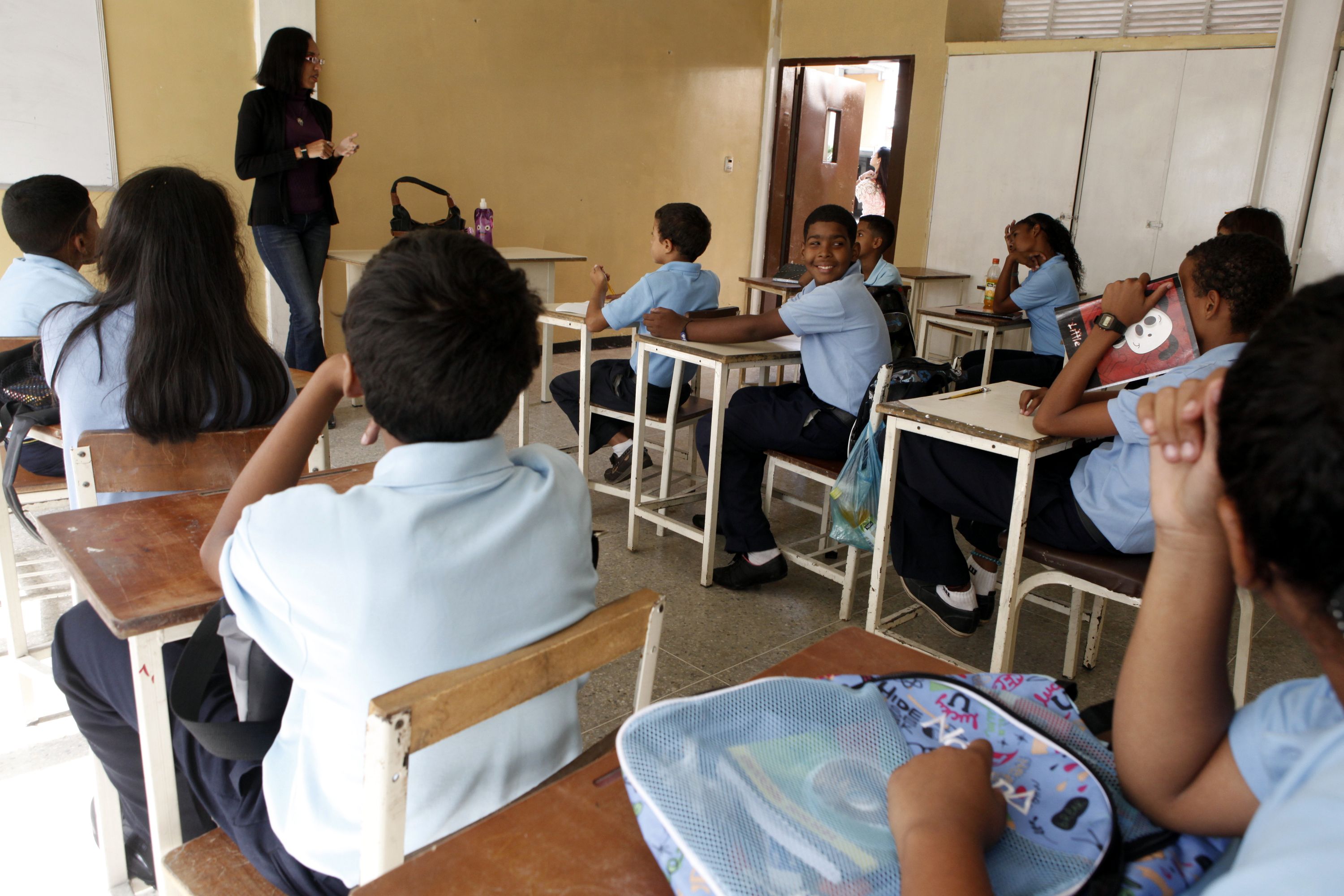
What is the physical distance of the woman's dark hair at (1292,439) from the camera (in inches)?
17.6

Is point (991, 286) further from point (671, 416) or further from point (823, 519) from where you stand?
point (671, 416)

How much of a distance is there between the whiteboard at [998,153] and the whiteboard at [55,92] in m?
4.97

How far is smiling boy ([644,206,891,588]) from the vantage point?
8.75 feet

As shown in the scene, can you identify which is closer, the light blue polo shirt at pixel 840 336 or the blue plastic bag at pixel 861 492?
the blue plastic bag at pixel 861 492

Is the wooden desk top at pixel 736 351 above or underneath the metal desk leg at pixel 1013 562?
above

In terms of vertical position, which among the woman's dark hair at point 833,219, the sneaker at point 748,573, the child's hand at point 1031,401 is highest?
the woman's dark hair at point 833,219

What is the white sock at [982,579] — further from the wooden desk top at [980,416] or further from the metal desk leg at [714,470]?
the metal desk leg at [714,470]

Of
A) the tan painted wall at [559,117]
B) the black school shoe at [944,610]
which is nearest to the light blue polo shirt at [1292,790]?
the black school shoe at [944,610]

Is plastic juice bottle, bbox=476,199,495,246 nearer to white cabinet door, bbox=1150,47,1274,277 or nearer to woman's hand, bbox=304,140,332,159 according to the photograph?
woman's hand, bbox=304,140,332,159

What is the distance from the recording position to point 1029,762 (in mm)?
714

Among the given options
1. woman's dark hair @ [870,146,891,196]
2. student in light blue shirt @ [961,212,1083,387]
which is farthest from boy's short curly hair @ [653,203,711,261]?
woman's dark hair @ [870,146,891,196]

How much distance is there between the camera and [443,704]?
0.75 meters

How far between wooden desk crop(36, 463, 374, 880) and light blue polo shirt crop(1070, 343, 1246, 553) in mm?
1559

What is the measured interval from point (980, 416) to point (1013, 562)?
1.05ft
